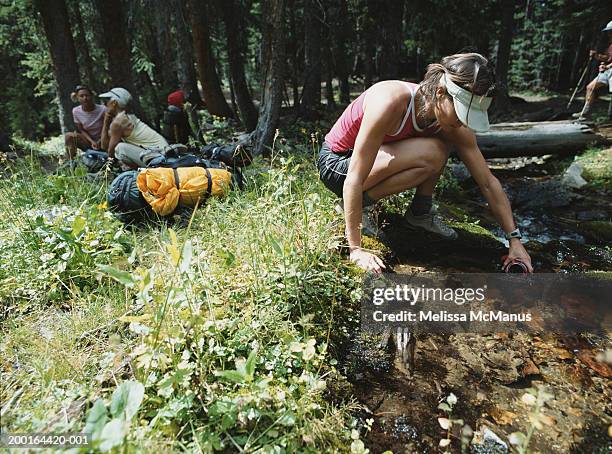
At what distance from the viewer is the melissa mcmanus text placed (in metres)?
2.29

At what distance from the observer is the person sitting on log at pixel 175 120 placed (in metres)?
6.84

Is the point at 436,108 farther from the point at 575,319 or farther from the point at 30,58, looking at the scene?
the point at 30,58

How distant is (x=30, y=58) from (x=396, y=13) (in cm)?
1123

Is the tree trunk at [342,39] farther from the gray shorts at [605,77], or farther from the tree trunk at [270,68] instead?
the gray shorts at [605,77]

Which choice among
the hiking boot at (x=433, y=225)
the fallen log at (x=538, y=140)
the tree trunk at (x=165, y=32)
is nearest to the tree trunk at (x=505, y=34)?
the fallen log at (x=538, y=140)

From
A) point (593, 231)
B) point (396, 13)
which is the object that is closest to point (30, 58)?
point (396, 13)

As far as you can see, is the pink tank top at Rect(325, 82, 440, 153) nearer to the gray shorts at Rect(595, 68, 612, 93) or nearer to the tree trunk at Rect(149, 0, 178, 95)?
the tree trunk at Rect(149, 0, 178, 95)

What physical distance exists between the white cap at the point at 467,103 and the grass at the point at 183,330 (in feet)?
3.48

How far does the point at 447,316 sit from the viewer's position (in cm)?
235

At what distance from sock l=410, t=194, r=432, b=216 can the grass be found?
761 millimetres

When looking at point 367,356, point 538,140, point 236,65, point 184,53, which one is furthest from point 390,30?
point 367,356

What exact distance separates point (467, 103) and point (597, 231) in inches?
114

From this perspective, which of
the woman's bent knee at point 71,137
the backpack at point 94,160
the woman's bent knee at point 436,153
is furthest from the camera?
the woman's bent knee at point 71,137

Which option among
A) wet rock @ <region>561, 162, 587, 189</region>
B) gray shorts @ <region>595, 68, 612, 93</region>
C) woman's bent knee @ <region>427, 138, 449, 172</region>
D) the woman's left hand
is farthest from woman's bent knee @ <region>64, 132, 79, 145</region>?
gray shorts @ <region>595, 68, 612, 93</region>
